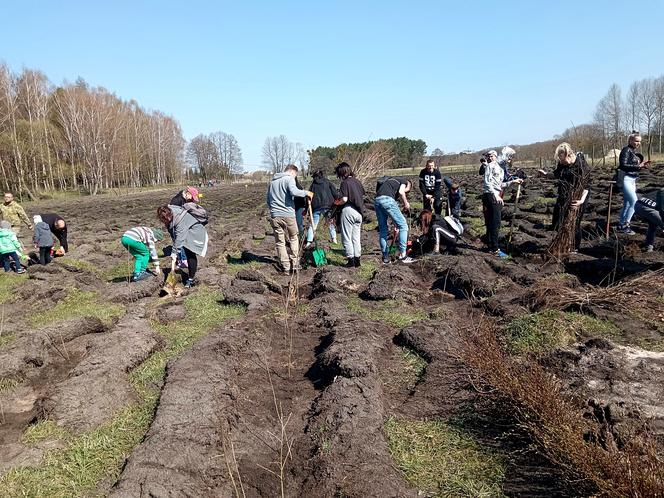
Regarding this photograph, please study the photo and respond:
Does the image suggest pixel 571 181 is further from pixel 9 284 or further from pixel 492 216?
pixel 9 284

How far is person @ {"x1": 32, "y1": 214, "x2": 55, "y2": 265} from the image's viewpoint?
9.52 metres

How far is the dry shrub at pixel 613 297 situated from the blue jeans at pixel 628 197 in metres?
3.27

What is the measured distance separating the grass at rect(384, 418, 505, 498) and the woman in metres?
4.86

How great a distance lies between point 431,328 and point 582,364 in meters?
1.47

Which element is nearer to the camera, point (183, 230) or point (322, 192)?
point (183, 230)

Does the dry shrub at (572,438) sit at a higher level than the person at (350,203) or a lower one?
lower

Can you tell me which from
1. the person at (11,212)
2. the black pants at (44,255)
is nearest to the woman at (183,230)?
the black pants at (44,255)

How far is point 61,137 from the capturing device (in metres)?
45.0

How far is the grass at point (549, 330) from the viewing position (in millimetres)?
4328

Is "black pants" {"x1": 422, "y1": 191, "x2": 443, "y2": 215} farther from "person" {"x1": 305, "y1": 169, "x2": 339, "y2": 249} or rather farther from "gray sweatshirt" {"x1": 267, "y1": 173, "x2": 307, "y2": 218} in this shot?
"gray sweatshirt" {"x1": 267, "y1": 173, "x2": 307, "y2": 218}

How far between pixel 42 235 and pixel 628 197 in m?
11.1

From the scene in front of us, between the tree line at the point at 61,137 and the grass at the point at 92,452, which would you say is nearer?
the grass at the point at 92,452

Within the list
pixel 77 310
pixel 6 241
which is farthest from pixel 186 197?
pixel 6 241

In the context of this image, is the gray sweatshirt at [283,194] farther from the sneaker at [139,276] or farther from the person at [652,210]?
the person at [652,210]
